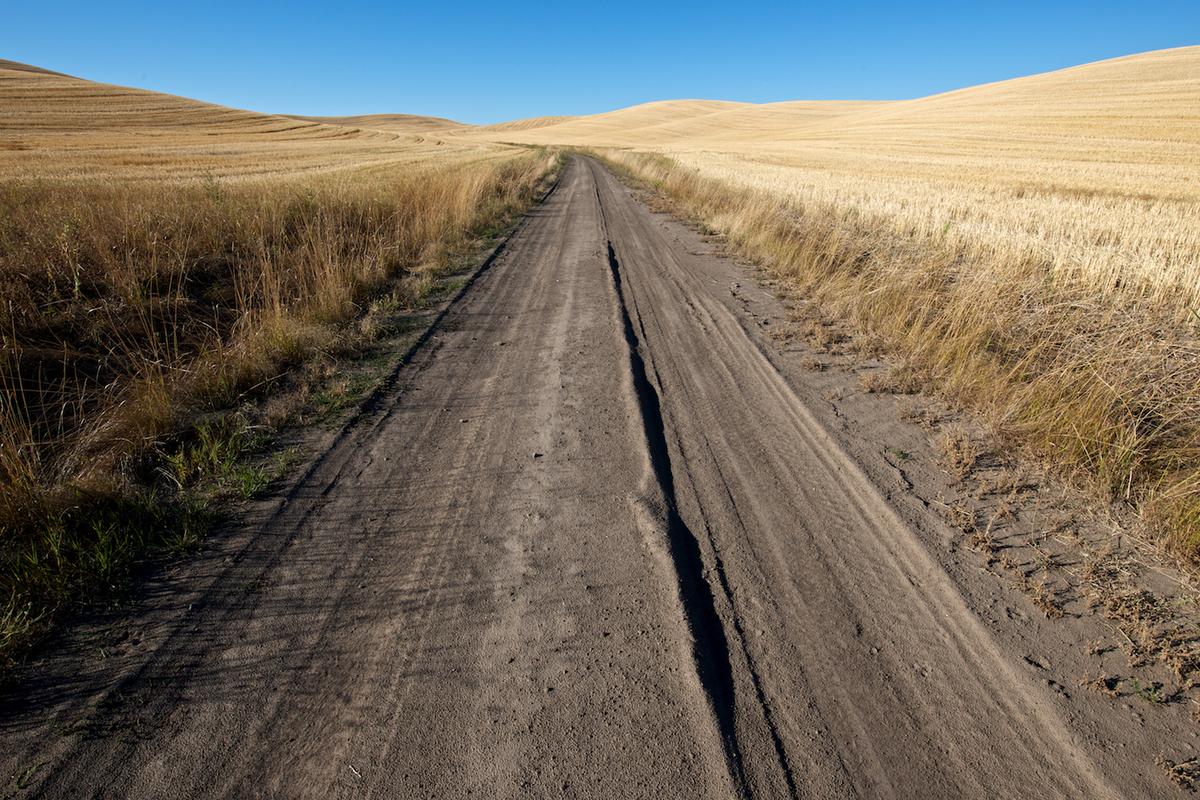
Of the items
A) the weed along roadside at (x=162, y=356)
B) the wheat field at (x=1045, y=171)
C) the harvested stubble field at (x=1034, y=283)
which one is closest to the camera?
the weed along roadside at (x=162, y=356)

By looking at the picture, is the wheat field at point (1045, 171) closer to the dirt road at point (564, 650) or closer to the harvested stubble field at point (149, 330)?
the dirt road at point (564, 650)

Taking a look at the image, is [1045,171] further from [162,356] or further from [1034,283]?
[162,356]

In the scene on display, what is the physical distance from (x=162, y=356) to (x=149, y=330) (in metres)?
0.50

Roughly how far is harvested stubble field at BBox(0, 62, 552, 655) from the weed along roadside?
0.7 inches

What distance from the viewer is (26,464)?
3066mm

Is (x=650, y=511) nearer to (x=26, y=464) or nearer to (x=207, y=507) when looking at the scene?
(x=207, y=507)

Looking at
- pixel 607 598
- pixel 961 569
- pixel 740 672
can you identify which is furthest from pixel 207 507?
pixel 961 569

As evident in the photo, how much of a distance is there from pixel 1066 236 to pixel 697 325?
24.7 ft

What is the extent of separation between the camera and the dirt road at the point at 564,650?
1.92 meters

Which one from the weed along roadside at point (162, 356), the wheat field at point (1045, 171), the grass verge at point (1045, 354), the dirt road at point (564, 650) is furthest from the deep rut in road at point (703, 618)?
the wheat field at point (1045, 171)

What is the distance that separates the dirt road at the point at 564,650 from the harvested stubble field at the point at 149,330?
0.54 meters

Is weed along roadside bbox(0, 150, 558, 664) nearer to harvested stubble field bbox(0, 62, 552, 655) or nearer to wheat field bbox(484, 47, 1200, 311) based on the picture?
harvested stubble field bbox(0, 62, 552, 655)

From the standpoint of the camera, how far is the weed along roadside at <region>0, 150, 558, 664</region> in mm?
2861

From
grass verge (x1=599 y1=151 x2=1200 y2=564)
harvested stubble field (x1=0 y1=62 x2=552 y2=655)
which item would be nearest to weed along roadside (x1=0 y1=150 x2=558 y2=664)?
harvested stubble field (x1=0 y1=62 x2=552 y2=655)
